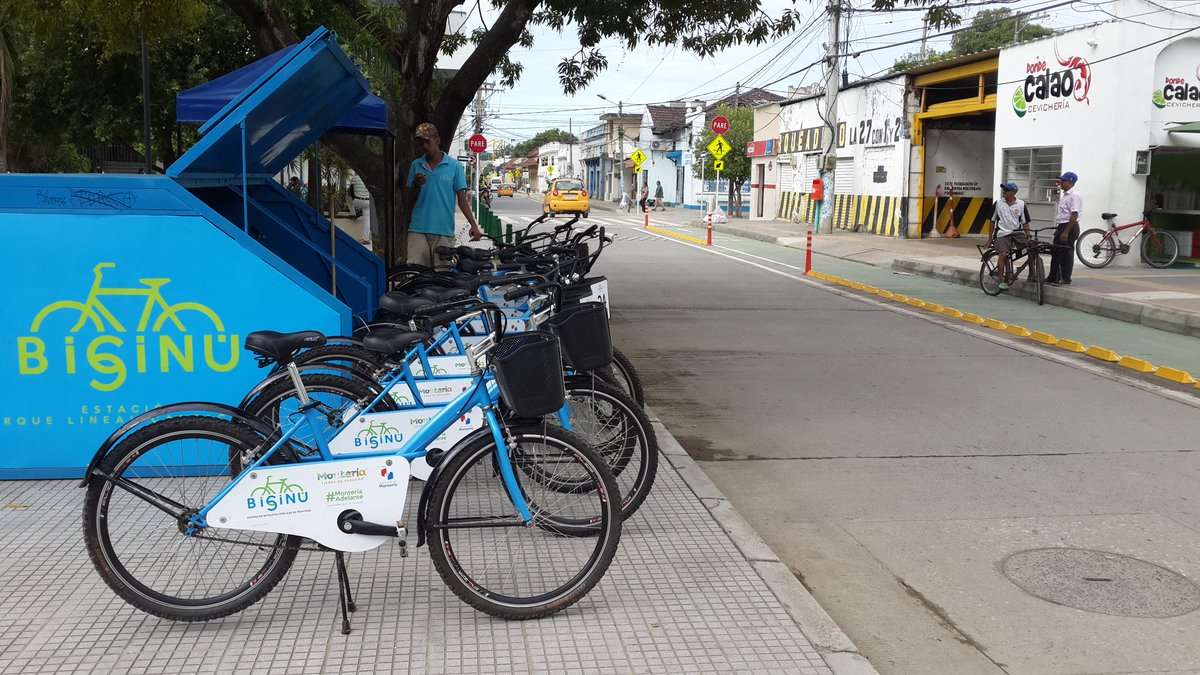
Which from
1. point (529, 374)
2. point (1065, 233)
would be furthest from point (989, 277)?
point (529, 374)

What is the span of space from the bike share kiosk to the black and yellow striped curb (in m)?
7.87

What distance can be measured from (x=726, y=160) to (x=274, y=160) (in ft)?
130

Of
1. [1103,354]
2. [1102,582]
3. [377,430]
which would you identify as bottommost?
[1102,582]

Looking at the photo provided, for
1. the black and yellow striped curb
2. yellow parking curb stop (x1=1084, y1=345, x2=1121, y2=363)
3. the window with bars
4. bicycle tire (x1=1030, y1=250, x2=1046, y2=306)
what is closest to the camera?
the black and yellow striped curb

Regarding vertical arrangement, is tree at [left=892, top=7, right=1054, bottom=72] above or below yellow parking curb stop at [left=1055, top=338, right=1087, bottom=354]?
above

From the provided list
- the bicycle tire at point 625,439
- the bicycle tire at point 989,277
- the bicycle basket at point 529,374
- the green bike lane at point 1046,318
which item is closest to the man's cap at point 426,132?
the bicycle tire at point 625,439

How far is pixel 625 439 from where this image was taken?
5.03 metres

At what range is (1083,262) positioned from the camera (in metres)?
19.2

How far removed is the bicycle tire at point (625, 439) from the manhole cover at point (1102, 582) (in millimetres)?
1766

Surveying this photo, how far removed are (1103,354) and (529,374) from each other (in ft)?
28.5

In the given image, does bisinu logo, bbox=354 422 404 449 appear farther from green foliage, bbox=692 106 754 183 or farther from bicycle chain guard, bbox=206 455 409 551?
green foliage, bbox=692 106 754 183

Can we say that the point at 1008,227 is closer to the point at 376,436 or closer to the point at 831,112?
the point at 376,436

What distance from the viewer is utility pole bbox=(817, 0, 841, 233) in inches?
1151

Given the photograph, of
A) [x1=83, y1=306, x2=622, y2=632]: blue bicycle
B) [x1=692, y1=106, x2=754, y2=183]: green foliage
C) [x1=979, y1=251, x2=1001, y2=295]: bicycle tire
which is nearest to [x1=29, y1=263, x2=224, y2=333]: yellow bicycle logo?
[x1=83, y1=306, x2=622, y2=632]: blue bicycle
